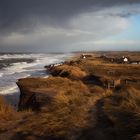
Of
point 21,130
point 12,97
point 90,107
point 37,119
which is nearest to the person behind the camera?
point 21,130

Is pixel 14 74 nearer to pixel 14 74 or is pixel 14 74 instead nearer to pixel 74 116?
pixel 14 74

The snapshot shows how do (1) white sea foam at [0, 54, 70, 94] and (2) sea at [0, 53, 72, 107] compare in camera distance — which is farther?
(1) white sea foam at [0, 54, 70, 94]

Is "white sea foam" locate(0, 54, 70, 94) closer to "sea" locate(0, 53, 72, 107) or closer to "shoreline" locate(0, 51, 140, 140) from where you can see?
"sea" locate(0, 53, 72, 107)

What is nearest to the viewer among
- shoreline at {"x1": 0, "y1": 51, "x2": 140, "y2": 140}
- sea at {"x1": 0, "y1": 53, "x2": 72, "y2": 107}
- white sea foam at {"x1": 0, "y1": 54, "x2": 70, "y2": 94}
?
shoreline at {"x1": 0, "y1": 51, "x2": 140, "y2": 140}

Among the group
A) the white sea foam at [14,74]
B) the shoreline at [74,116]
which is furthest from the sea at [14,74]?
the shoreline at [74,116]

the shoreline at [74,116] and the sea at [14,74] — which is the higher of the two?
the shoreline at [74,116]

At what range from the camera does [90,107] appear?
15539 mm

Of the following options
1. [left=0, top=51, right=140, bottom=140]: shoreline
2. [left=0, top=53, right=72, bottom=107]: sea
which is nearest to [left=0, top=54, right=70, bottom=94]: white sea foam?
[left=0, top=53, right=72, bottom=107]: sea

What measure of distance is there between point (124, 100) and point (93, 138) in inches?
197

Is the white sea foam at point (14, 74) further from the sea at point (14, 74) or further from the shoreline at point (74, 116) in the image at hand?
the shoreline at point (74, 116)

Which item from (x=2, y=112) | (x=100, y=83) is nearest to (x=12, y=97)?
(x=100, y=83)

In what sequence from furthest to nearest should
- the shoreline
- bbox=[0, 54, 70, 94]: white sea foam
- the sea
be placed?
bbox=[0, 54, 70, 94]: white sea foam → the sea → the shoreline

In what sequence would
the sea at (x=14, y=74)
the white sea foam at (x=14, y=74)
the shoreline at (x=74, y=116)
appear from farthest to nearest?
the white sea foam at (x=14, y=74) → the sea at (x=14, y=74) → the shoreline at (x=74, y=116)

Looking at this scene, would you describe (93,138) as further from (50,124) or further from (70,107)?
(70,107)
